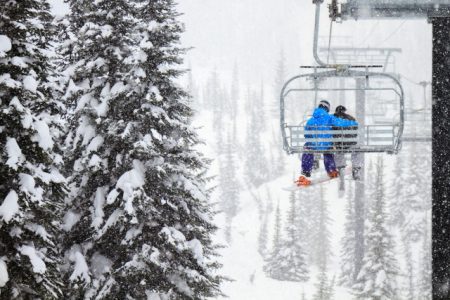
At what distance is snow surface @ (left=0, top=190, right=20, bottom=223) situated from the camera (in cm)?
1041

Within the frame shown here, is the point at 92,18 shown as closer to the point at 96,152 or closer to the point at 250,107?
the point at 96,152

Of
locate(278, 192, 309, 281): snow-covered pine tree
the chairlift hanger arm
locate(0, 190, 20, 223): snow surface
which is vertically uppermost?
the chairlift hanger arm

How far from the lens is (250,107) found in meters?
178

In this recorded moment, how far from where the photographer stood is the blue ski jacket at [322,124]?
30.3 ft

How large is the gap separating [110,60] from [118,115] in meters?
1.61

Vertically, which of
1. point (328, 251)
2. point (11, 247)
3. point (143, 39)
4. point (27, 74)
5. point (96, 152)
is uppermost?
point (143, 39)

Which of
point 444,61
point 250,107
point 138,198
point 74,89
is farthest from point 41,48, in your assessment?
point 250,107

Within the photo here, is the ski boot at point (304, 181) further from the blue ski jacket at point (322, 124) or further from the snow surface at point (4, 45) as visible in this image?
the snow surface at point (4, 45)

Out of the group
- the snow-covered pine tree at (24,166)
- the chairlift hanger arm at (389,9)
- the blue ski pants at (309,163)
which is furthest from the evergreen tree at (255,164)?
the chairlift hanger arm at (389,9)

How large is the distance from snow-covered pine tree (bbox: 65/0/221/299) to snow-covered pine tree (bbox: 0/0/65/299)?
74.9 inches

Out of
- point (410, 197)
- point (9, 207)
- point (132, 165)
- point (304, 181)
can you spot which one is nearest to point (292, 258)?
point (410, 197)

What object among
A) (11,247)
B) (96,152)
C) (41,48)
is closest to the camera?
(11,247)

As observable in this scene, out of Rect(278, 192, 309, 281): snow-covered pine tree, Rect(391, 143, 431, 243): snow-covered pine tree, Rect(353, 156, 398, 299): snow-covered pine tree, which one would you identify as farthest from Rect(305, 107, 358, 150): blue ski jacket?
Rect(391, 143, 431, 243): snow-covered pine tree

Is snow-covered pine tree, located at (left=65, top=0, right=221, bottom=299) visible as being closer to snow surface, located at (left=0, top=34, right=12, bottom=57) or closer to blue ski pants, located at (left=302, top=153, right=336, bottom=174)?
snow surface, located at (left=0, top=34, right=12, bottom=57)
